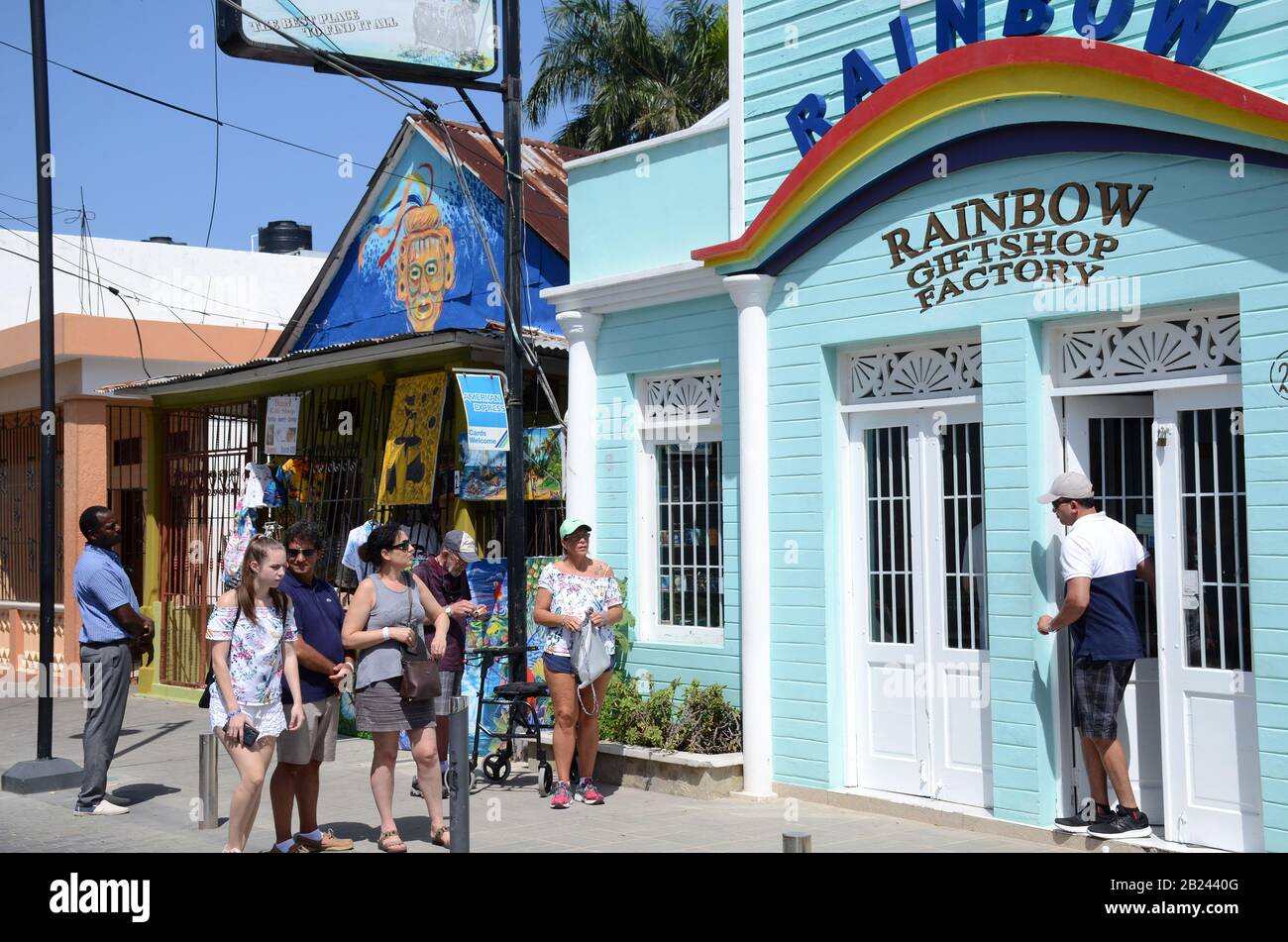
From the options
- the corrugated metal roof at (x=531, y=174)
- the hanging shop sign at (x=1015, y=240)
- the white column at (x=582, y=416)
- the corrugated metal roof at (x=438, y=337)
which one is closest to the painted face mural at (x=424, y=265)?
the corrugated metal roof at (x=531, y=174)

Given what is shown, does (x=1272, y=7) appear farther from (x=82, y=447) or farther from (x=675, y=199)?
(x=82, y=447)

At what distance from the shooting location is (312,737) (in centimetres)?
769

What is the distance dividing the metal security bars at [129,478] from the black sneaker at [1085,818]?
13.0 m

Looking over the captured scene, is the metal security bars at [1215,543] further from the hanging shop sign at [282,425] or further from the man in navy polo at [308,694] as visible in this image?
the hanging shop sign at [282,425]

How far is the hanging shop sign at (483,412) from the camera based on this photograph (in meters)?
10.9

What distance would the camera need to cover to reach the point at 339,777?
35.8 ft

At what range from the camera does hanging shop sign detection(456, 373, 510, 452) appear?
35.8ft

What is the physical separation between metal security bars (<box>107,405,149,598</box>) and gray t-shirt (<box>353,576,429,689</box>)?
10820 mm

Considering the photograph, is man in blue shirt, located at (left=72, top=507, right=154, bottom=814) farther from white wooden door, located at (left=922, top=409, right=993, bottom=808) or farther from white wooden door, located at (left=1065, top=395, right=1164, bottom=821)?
white wooden door, located at (left=1065, top=395, right=1164, bottom=821)

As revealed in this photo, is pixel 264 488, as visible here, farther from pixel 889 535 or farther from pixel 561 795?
pixel 889 535

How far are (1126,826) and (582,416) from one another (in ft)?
17.2

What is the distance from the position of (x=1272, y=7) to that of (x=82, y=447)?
1481 cm

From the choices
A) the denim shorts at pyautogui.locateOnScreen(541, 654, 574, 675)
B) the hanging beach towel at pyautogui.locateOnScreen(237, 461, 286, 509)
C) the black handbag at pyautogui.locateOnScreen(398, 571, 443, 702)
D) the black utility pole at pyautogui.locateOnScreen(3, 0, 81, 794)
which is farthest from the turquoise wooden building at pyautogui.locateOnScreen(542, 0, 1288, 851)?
the hanging beach towel at pyautogui.locateOnScreen(237, 461, 286, 509)

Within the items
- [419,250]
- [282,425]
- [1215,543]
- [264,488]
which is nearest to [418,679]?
[1215,543]
